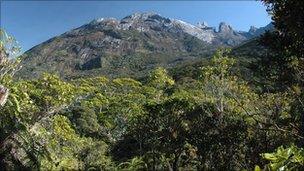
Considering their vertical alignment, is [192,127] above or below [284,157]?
above

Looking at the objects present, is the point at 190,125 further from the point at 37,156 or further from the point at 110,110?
the point at 110,110

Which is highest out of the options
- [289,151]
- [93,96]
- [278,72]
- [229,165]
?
[93,96]

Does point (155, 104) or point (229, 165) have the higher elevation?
point (155, 104)

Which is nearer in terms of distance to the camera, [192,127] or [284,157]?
[284,157]

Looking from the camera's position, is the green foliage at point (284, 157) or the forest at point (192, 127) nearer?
the green foliage at point (284, 157)

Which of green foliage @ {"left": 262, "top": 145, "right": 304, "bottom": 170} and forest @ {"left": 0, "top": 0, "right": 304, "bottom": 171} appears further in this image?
forest @ {"left": 0, "top": 0, "right": 304, "bottom": 171}

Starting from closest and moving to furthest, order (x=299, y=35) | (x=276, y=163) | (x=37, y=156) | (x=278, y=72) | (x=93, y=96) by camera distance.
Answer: (x=276, y=163)
(x=299, y=35)
(x=37, y=156)
(x=278, y=72)
(x=93, y=96)

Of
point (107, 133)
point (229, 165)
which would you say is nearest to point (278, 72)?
point (229, 165)

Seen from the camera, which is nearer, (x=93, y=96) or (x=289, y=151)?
(x=289, y=151)

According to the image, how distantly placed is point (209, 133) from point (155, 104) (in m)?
2.62

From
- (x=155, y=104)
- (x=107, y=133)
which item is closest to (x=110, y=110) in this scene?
(x=107, y=133)

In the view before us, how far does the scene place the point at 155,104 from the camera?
19.6m

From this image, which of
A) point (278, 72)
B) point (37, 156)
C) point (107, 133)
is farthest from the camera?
point (107, 133)

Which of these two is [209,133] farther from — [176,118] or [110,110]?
[110,110]
